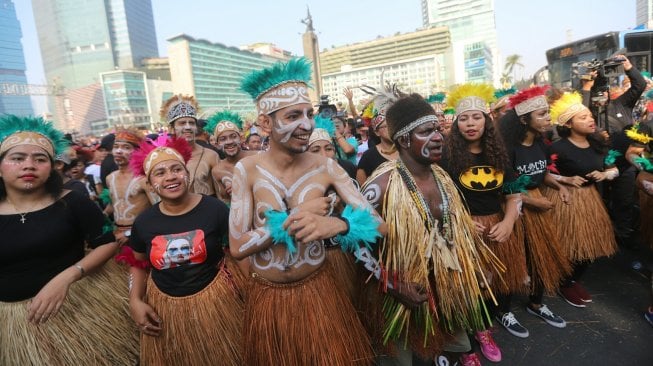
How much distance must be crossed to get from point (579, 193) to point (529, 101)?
118 cm

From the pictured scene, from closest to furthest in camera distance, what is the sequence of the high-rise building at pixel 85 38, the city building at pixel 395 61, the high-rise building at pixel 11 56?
the city building at pixel 395 61 < the high-rise building at pixel 11 56 < the high-rise building at pixel 85 38

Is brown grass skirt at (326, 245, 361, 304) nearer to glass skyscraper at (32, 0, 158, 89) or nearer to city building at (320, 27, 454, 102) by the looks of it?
city building at (320, 27, 454, 102)

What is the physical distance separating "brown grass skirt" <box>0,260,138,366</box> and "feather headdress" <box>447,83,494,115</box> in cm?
330

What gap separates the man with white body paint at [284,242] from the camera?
2.00 metres

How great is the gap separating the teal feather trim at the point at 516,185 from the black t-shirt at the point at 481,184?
5 cm

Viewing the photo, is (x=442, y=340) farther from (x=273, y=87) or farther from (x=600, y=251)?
(x=600, y=251)

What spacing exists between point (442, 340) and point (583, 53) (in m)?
12.8

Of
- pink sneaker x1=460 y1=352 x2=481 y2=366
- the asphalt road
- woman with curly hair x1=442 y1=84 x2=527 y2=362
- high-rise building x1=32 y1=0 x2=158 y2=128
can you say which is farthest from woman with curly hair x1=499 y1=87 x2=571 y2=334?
high-rise building x1=32 y1=0 x2=158 y2=128

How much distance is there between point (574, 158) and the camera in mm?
3807

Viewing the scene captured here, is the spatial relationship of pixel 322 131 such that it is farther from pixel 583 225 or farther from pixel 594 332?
pixel 594 332

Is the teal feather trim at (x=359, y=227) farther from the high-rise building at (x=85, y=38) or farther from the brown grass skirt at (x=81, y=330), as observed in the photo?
the high-rise building at (x=85, y=38)

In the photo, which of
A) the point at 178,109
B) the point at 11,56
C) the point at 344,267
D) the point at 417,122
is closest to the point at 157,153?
the point at 344,267

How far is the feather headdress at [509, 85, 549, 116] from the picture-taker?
3.47 m

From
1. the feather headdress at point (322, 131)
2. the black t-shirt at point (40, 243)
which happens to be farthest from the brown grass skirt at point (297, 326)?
the feather headdress at point (322, 131)
